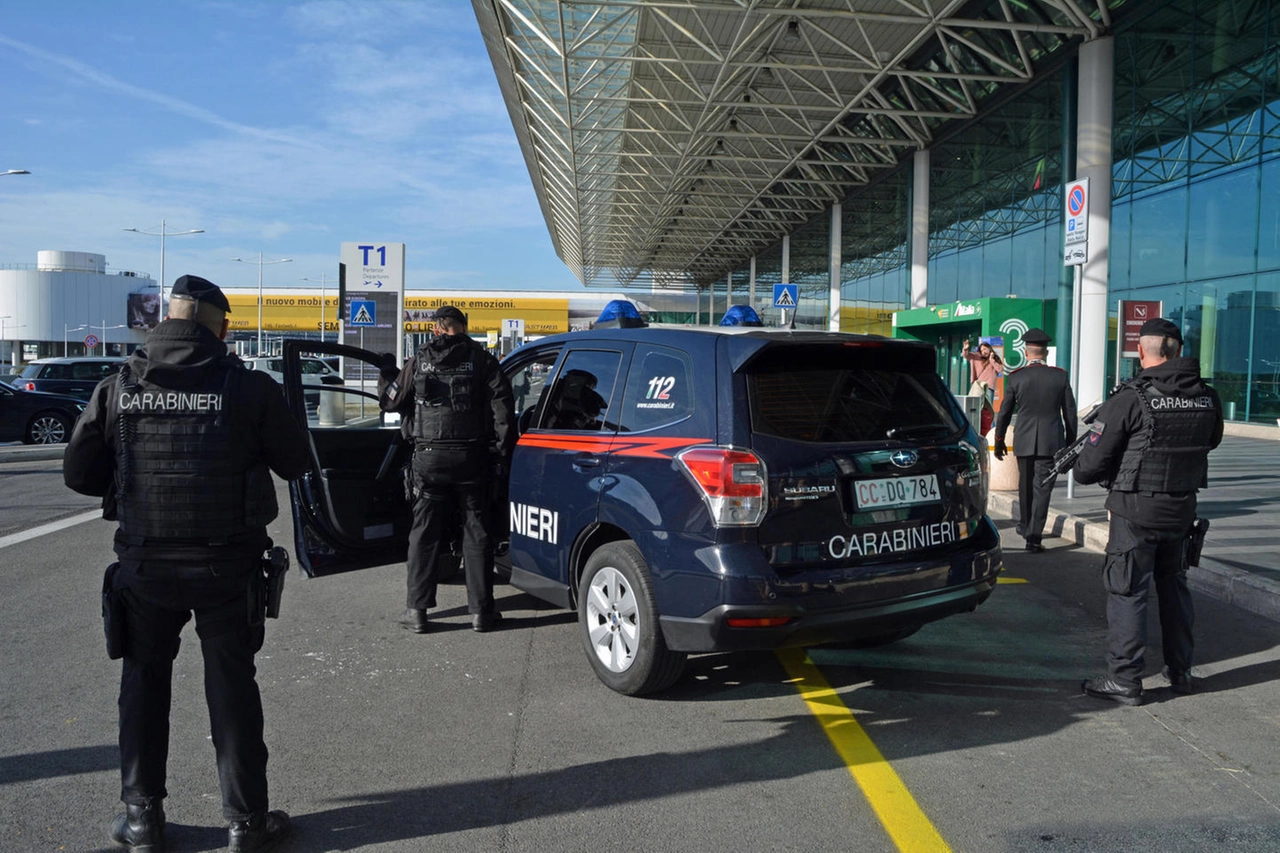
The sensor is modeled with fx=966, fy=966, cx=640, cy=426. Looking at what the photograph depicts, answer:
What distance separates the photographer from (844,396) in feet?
14.5

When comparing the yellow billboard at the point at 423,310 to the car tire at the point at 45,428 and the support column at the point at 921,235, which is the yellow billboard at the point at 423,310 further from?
the car tire at the point at 45,428

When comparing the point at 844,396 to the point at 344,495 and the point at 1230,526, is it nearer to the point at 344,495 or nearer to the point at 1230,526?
the point at 344,495

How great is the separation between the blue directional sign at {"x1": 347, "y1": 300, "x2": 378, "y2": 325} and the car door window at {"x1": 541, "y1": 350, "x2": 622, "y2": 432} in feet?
43.9

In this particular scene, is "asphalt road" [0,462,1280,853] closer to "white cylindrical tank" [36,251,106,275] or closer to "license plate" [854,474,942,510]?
"license plate" [854,474,942,510]

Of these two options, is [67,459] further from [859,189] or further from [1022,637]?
[859,189]

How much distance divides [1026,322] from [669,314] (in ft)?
170

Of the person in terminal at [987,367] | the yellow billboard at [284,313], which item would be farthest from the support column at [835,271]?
the yellow billboard at [284,313]

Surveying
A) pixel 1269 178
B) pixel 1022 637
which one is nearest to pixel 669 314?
pixel 1269 178

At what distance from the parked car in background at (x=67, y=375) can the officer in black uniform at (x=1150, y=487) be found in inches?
866

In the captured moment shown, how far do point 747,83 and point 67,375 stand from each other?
58.8ft

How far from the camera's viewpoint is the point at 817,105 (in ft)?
88.1

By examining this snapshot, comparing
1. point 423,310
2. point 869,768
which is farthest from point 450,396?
point 423,310

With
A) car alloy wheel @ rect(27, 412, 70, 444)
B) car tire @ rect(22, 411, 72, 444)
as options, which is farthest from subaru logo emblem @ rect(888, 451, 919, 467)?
car alloy wheel @ rect(27, 412, 70, 444)

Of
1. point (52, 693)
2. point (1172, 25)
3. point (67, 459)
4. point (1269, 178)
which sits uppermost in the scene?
point (1172, 25)
